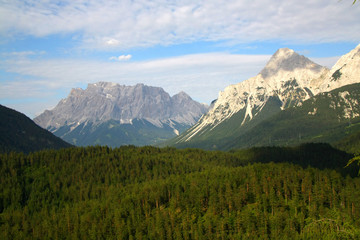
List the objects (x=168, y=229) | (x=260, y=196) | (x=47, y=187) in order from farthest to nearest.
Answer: (x=47, y=187) < (x=260, y=196) < (x=168, y=229)

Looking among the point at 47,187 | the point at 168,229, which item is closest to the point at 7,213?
the point at 47,187

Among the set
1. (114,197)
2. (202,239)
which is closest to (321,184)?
(202,239)

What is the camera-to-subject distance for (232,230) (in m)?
108

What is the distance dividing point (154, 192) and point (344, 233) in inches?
5407

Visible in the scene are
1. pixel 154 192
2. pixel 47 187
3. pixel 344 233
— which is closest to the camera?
pixel 344 233

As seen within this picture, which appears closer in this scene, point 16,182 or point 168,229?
point 168,229

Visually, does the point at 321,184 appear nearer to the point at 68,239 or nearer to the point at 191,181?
the point at 191,181

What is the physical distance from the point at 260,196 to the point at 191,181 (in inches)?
1705

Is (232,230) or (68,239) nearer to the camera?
(232,230)

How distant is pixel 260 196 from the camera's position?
126000 mm

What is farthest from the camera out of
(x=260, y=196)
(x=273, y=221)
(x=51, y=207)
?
(x=51, y=207)

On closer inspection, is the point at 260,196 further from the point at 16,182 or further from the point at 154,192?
the point at 16,182

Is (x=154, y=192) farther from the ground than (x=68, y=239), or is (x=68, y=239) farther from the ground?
(x=154, y=192)

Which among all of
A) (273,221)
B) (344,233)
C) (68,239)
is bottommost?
(68,239)
